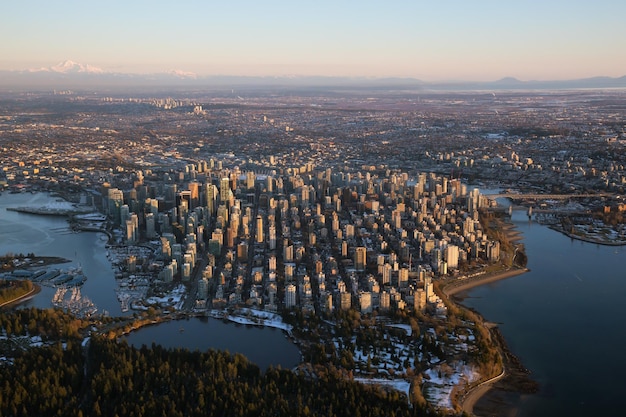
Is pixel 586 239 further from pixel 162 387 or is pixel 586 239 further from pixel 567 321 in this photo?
pixel 162 387

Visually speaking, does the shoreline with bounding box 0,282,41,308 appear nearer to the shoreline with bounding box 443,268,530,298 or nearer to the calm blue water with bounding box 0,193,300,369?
the calm blue water with bounding box 0,193,300,369

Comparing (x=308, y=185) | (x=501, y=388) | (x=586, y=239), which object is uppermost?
(x=308, y=185)

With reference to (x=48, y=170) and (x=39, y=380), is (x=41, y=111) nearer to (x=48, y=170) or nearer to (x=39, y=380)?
(x=48, y=170)

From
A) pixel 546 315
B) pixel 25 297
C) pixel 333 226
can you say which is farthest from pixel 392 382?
pixel 333 226

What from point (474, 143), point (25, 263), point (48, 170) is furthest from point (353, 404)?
point (474, 143)

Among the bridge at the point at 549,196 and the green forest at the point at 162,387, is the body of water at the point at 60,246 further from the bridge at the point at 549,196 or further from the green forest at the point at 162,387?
the bridge at the point at 549,196

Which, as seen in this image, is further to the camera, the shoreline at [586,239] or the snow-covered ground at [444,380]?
the shoreline at [586,239]

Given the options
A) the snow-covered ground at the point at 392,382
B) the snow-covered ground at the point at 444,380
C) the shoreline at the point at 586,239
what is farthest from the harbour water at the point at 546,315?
the snow-covered ground at the point at 392,382
